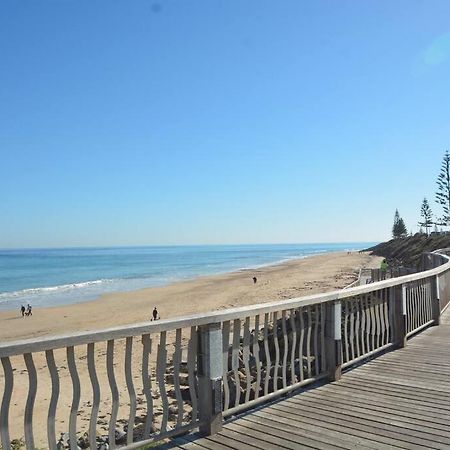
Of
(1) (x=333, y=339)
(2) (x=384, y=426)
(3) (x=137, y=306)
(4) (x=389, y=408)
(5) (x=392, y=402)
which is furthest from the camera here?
(3) (x=137, y=306)

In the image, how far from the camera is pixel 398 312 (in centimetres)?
729

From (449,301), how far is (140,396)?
320 inches

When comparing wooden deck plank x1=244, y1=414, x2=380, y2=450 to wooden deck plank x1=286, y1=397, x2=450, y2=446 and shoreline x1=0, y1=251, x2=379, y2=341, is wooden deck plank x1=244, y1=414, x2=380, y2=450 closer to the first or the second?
→ wooden deck plank x1=286, y1=397, x2=450, y2=446

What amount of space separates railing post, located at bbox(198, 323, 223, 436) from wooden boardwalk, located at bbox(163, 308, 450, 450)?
131mm

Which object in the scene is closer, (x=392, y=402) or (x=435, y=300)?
(x=392, y=402)

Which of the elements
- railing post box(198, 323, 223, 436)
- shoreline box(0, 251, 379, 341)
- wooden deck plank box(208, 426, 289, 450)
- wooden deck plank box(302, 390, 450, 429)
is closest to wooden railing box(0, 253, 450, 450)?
railing post box(198, 323, 223, 436)

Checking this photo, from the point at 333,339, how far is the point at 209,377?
1.98 m

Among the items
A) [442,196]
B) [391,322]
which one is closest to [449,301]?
[391,322]

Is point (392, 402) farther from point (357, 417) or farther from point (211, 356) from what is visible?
point (211, 356)

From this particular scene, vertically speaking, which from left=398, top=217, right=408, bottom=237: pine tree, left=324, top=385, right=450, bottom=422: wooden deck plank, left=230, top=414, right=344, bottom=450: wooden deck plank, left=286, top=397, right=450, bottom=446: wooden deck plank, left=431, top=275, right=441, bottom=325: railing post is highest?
left=398, top=217, right=408, bottom=237: pine tree

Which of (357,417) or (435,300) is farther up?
(435,300)

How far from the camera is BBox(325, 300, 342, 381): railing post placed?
17.9ft

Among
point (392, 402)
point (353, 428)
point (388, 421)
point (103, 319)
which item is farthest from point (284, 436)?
point (103, 319)

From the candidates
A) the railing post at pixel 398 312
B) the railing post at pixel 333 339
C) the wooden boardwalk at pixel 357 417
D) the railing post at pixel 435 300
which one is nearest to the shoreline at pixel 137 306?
the railing post at pixel 435 300
